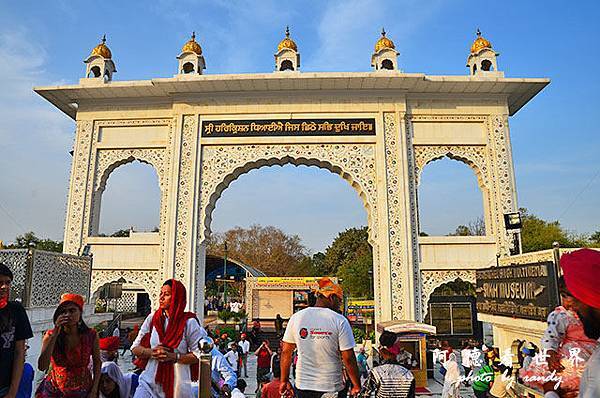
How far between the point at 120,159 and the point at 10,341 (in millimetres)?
9634

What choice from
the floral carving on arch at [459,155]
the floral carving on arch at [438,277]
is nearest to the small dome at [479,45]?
the floral carving on arch at [459,155]

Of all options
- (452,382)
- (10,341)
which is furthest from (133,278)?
(10,341)

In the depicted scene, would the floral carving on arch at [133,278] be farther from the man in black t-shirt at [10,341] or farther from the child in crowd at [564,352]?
the child in crowd at [564,352]

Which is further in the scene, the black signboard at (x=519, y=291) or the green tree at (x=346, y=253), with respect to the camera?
the green tree at (x=346, y=253)

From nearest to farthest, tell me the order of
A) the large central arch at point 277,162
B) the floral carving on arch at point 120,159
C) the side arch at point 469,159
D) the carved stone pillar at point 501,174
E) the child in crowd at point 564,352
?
the child in crowd at point 564,352 < the carved stone pillar at point 501,174 < the large central arch at point 277,162 < the side arch at point 469,159 < the floral carving on arch at point 120,159

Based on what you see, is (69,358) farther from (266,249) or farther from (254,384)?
(266,249)

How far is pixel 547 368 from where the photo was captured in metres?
2.01

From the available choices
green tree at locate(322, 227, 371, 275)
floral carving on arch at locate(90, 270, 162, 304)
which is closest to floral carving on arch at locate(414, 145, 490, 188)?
floral carving on arch at locate(90, 270, 162, 304)

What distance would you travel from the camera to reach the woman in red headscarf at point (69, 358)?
2.45 meters

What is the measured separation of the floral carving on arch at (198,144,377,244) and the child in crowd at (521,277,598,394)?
8.34 m

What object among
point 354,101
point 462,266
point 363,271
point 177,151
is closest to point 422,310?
point 462,266

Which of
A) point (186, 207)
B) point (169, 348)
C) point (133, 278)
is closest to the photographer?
point (169, 348)

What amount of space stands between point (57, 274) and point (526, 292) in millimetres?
6692

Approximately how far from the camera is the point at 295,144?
1082 centimetres
